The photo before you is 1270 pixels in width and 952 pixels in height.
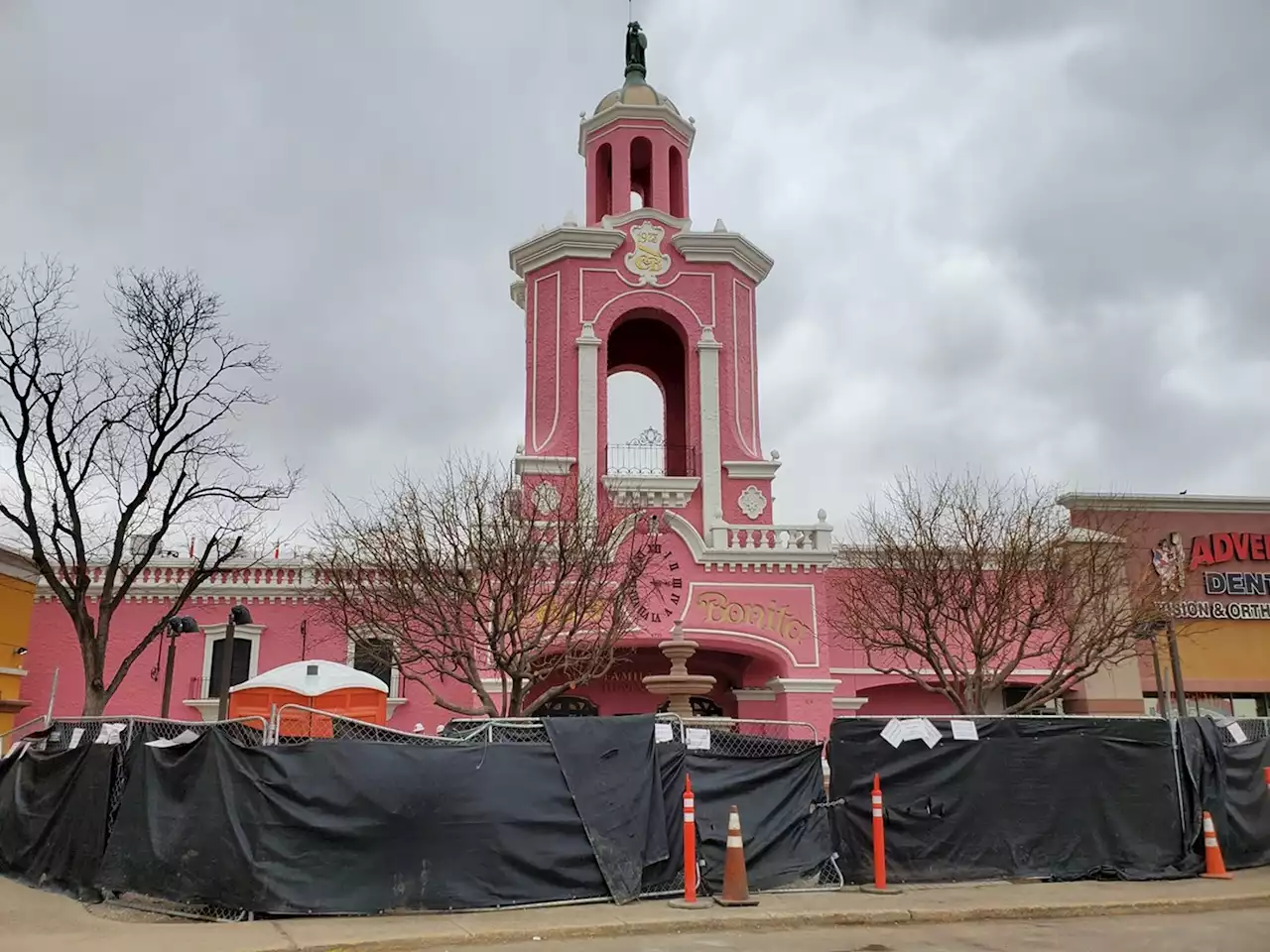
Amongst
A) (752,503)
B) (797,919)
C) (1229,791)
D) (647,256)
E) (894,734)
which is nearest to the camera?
(797,919)

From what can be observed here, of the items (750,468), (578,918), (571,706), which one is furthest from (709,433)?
(578,918)

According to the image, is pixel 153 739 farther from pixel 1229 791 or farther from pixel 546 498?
pixel 1229 791

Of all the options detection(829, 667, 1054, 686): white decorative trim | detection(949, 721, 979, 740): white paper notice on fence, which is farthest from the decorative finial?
detection(949, 721, 979, 740): white paper notice on fence

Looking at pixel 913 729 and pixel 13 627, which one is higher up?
pixel 13 627

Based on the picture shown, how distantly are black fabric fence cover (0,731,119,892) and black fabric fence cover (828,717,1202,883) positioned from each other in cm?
782

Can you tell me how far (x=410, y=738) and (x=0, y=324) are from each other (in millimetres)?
13085

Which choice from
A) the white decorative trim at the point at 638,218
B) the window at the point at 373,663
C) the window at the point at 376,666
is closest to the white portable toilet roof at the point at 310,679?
the window at the point at 373,663

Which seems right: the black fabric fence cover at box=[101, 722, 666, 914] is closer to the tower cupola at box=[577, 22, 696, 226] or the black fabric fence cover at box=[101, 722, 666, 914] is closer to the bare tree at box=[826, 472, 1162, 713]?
the bare tree at box=[826, 472, 1162, 713]

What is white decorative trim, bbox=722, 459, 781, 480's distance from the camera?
24.0m

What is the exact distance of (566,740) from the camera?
434 inches

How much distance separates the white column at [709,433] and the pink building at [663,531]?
4 centimetres

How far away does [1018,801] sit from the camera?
12172mm

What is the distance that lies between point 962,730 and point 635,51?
2338 centimetres

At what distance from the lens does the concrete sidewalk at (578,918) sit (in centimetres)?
867
